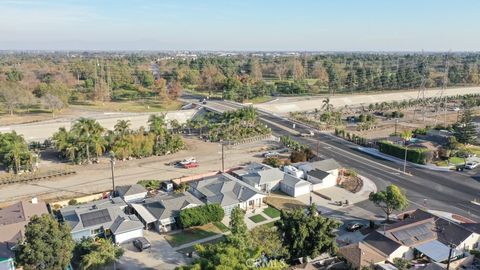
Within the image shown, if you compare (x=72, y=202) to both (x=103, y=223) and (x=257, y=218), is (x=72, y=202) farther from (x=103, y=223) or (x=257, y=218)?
(x=257, y=218)

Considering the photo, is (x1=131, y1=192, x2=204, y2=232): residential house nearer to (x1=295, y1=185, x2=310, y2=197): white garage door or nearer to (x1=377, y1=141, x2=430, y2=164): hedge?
(x1=295, y1=185, x2=310, y2=197): white garage door

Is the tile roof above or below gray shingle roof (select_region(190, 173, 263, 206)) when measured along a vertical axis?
below

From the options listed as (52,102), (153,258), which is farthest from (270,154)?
(52,102)

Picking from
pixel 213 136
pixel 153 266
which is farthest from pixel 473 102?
pixel 153 266

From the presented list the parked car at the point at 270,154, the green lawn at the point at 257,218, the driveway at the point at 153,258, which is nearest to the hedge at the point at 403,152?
the parked car at the point at 270,154

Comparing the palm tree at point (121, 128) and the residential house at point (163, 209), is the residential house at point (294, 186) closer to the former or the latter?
the residential house at point (163, 209)

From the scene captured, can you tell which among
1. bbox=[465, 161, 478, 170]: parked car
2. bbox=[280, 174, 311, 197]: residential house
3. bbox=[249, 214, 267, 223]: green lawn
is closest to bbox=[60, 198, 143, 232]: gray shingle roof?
bbox=[249, 214, 267, 223]: green lawn

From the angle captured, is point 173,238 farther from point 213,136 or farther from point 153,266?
point 213,136
